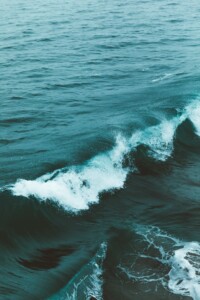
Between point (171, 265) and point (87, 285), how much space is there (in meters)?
1.90

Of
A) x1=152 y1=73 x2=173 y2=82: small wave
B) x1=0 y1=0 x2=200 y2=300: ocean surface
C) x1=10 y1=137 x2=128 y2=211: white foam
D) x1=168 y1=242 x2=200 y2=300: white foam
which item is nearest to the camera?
x1=168 y1=242 x2=200 y2=300: white foam

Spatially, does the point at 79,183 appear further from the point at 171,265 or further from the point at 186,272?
the point at 186,272

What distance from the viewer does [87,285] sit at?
879 centimetres

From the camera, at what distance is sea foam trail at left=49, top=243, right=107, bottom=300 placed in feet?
27.9

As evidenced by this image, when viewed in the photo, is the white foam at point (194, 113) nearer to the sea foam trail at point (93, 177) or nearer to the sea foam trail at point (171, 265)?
the sea foam trail at point (93, 177)

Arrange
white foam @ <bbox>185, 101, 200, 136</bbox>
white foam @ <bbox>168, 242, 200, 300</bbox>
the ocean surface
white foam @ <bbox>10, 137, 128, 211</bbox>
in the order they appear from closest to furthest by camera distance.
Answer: white foam @ <bbox>168, 242, 200, 300</bbox> → the ocean surface → white foam @ <bbox>10, 137, 128, 211</bbox> → white foam @ <bbox>185, 101, 200, 136</bbox>

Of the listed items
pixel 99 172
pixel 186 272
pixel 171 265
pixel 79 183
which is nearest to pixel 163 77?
pixel 99 172

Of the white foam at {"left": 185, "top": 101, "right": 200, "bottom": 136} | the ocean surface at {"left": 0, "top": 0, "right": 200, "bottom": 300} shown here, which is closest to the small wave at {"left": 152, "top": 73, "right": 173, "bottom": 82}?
the ocean surface at {"left": 0, "top": 0, "right": 200, "bottom": 300}

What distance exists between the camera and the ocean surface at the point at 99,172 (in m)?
9.15

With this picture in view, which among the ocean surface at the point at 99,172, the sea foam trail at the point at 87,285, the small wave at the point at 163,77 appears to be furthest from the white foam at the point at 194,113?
the sea foam trail at the point at 87,285

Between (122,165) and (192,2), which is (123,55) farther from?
(192,2)

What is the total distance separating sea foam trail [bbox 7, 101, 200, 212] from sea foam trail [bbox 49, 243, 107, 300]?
2.48 meters

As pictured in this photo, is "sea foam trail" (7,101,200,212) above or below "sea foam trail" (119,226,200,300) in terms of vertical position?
above

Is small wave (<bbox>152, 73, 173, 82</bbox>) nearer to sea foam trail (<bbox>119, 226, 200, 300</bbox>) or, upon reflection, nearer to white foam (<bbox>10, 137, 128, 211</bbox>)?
white foam (<bbox>10, 137, 128, 211</bbox>)
